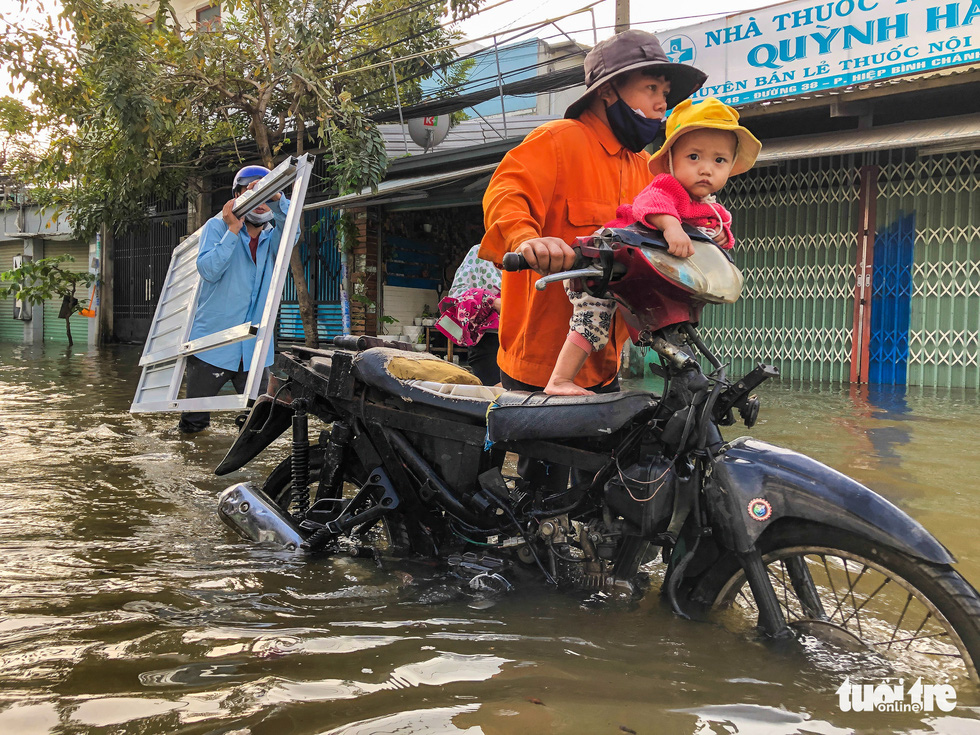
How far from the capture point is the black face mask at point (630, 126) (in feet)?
7.61

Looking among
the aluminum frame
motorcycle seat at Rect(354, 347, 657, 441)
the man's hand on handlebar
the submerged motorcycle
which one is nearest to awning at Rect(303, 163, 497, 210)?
the aluminum frame

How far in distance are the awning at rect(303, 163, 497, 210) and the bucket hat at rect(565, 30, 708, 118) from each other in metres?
6.82

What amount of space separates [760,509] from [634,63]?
4.27 ft

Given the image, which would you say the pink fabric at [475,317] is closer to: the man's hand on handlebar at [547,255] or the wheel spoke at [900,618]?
the man's hand on handlebar at [547,255]

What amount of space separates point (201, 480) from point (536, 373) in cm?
255

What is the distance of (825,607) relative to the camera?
6.64ft

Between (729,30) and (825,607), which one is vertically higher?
(729,30)

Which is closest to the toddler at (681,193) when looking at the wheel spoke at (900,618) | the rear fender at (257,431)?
Result: the wheel spoke at (900,618)

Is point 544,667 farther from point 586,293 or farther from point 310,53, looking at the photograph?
point 310,53

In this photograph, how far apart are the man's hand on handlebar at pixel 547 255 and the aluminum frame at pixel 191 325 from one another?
179 cm

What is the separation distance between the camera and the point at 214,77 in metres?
10.3

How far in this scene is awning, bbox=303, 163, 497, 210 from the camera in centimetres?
942

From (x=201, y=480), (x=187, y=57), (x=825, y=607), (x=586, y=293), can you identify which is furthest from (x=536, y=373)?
(x=187, y=57)

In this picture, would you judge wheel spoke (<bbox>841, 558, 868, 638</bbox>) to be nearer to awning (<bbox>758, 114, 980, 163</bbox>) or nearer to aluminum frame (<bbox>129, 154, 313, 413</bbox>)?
aluminum frame (<bbox>129, 154, 313, 413</bbox>)
